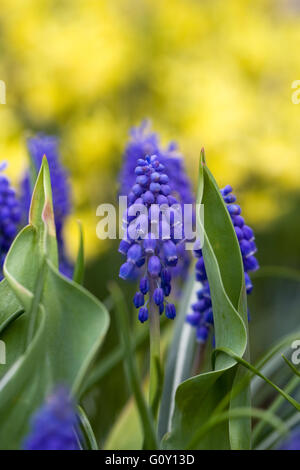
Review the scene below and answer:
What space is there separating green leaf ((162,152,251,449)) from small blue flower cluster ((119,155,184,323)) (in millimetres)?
41

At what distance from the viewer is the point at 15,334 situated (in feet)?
2.29

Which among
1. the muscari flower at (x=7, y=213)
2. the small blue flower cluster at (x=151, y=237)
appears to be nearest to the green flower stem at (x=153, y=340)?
the small blue flower cluster at (x=151, y=237)

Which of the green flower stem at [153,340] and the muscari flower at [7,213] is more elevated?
the muscari flower at [7,213]

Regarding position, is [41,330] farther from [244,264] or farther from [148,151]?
[148,151]

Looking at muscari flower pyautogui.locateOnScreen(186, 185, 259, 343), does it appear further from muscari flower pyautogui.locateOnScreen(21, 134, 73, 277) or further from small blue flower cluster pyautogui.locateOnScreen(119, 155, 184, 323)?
muscari flower pyautogui.locateOnScreen(21, 134, 73, 277)

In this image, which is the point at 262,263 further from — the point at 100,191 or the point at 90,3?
the point at 90,3

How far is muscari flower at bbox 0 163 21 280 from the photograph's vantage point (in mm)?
877

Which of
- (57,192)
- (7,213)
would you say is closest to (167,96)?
(57,192)

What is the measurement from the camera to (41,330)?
0.57 metres

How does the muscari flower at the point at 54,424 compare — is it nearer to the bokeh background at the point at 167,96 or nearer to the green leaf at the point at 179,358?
the green leaf at the point at 179,358

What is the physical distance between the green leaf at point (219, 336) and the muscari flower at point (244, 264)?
4cm

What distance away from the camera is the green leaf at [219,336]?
67cm

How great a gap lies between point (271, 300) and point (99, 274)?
1.77 feet

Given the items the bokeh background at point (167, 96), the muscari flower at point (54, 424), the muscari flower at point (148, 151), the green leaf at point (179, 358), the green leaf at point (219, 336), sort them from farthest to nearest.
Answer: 1. the bokeh background at point (167, 96)
2. the muscari flower at point (148, 151)
3. the green leaf at point (179, 358)
4. the green leaf at point (219, 336)
5. the muscari flower at point (54, 424)
